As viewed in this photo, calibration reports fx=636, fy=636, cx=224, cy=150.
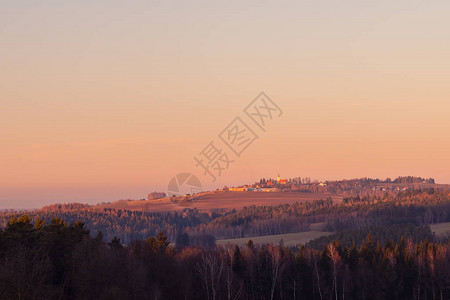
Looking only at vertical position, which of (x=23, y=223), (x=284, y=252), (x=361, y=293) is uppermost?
(x=23, y=223)

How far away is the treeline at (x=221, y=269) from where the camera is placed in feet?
290

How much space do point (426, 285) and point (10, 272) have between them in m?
92.1

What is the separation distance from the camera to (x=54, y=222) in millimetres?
97250

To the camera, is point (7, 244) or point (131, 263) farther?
point (131, 263)

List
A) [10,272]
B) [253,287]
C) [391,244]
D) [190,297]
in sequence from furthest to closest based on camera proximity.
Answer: [391,244] → [253,287] → [190,297] → [10,272]

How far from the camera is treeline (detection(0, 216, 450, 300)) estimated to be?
88312 mm

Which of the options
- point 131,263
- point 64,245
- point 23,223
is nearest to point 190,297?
point 131,263

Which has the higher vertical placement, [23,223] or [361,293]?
[23,223]

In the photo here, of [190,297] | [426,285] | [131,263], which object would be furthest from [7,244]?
[426,285]

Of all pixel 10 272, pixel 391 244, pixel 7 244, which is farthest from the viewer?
pixel 391 244

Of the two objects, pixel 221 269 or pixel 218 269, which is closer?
pixel 221 269

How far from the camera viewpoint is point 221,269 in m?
114

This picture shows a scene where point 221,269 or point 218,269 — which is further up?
point 221,269

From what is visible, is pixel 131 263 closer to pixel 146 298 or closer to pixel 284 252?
pixel 146 298
